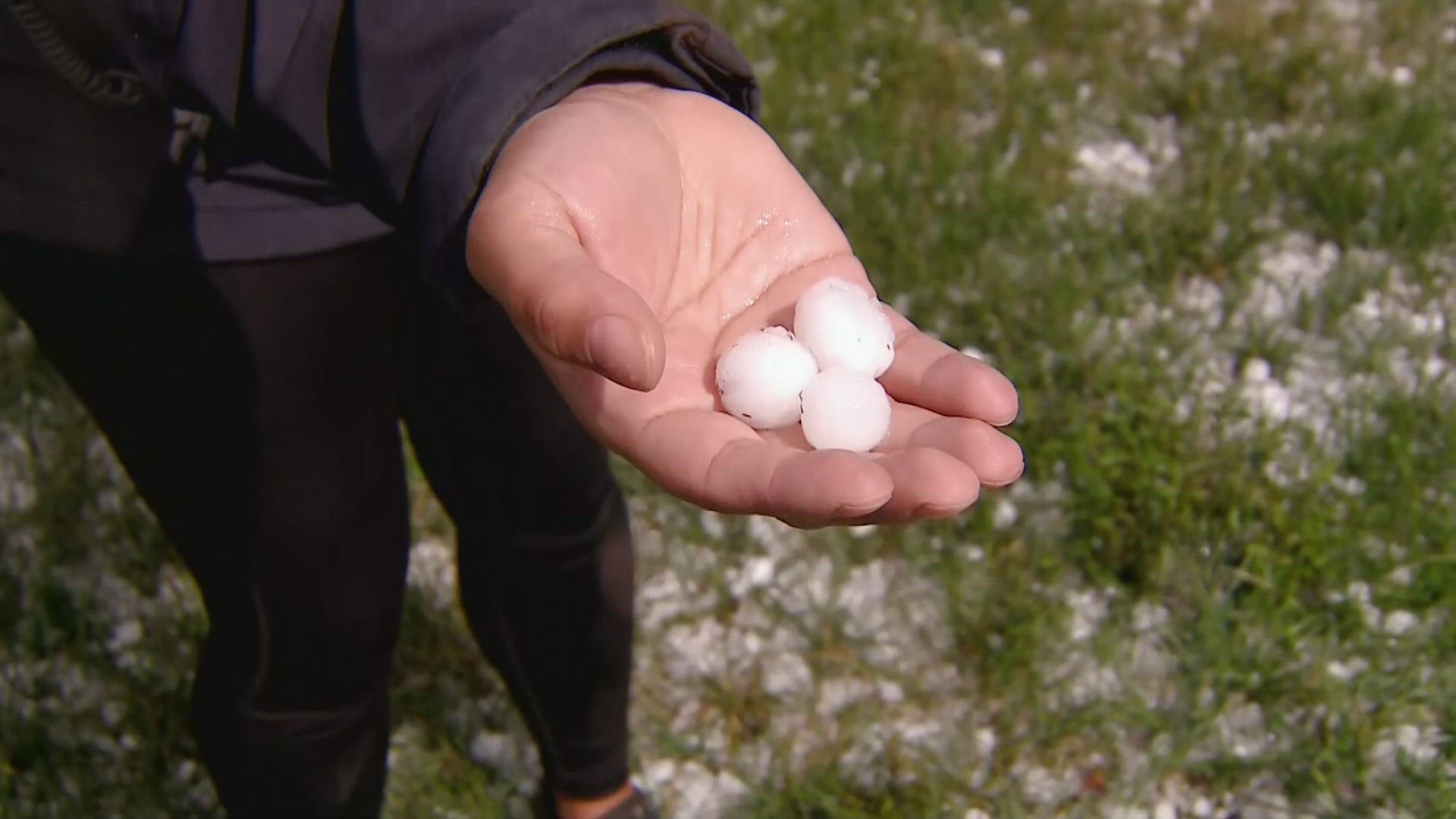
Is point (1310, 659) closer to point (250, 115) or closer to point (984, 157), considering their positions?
point (984, 157)

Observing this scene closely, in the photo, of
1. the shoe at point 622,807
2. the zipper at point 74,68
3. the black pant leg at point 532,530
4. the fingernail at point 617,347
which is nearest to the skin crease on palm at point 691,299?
the fingernail at point 617,347

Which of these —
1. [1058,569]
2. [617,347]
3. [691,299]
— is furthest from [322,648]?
[1058,569]

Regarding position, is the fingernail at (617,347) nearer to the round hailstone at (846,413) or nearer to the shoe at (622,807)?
the round hailstone at (846,413)

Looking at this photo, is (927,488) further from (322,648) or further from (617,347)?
(322,648)

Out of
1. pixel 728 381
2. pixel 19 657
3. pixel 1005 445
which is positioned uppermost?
pixel 1005 445

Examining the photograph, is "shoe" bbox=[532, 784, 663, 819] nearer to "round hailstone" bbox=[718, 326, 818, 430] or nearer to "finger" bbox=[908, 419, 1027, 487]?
"round hailstone" bbox=[718, 326, 818, 430]

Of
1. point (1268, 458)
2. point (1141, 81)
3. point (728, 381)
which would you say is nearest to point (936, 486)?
point (728, 381)
